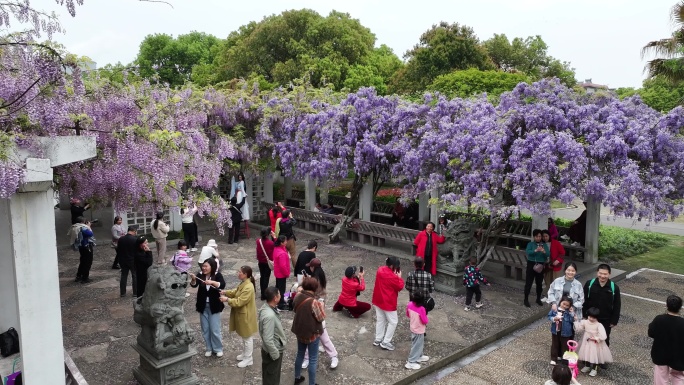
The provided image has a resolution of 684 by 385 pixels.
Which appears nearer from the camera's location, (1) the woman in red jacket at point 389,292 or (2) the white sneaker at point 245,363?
(2) the white sneaker at point 245,363

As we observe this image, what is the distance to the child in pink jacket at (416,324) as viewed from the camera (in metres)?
7.36

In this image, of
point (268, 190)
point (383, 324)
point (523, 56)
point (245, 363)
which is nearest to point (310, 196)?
point (268, 190)

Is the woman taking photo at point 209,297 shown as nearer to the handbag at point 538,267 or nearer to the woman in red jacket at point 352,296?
the woman in red jacket at point 352,296

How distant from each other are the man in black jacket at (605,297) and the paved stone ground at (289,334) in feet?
6.90

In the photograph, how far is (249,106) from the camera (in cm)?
1780

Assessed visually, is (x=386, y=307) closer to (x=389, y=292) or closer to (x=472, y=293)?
(x=389, y=292)

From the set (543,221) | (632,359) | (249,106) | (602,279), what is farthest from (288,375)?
(249,106)

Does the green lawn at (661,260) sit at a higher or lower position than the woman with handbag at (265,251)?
lower

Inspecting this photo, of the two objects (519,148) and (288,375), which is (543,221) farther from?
(288,375)

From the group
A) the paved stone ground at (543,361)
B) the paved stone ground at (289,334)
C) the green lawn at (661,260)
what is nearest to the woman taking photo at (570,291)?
the paved stone ground at (543,361)

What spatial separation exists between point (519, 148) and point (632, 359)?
439cm

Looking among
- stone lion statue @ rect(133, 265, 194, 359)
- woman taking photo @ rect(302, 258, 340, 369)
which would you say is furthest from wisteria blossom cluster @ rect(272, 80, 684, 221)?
stone lion statue @ rect(133, 265, 194, 359)

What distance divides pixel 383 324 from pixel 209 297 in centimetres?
294

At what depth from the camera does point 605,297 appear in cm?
745
